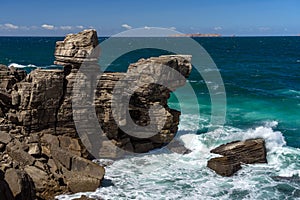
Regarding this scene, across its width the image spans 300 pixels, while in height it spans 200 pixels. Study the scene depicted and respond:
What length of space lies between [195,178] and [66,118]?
905 cm

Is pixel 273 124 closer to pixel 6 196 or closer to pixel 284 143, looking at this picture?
pixel 284 143

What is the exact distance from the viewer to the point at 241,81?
67875 millimetres

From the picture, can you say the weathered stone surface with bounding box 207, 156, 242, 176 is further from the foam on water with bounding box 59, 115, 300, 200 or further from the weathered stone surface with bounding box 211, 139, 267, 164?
the weathered stone surface with bounding box 211, 139, 267, 164

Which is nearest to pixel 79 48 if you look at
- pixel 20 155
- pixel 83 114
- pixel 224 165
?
pixel 83 114

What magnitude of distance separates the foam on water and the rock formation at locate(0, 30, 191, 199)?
1346 millimetres

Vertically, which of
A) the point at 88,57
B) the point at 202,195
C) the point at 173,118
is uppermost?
the point at 88,57

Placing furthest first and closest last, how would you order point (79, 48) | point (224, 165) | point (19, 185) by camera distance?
point (79, 48), point (224, 165), point (19, 185)

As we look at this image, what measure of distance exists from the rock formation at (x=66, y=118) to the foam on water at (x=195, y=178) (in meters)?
1.35

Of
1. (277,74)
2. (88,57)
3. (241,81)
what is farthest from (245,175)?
(277,74)

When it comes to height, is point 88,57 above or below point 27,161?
above

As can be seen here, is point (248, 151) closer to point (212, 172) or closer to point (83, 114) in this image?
point (212, 172)

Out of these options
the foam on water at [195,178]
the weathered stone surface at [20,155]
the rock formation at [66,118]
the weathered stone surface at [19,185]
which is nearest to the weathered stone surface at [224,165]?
the foam on water at [195,178]

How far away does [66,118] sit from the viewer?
86.1ft

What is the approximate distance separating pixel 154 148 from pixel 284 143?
1038 cm
